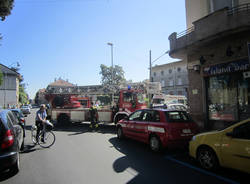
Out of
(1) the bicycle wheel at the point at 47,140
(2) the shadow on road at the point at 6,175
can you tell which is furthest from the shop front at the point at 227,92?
(2) the shadow on road at the point at 6,175

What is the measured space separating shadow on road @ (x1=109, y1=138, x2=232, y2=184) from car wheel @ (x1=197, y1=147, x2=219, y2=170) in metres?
0.33

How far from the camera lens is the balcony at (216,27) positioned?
23.1 ft

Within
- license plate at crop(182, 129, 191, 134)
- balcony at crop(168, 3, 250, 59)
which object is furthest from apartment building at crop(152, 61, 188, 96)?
license plate at crop(182, 129, 191, 134)

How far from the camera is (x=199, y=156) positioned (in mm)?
4387

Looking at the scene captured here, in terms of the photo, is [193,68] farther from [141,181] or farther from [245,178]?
[141,181]

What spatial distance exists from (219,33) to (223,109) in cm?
398

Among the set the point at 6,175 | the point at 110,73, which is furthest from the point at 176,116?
the point at 110,73

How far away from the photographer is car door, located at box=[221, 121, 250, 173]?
334 centimetres

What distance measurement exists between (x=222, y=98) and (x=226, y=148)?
6143 millimetres

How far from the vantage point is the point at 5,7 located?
13383 mm

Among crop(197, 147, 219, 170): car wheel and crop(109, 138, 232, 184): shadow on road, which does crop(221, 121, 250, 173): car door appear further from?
crop(109, 138, 232, 184): shadow on road

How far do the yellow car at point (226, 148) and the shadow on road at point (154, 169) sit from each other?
43 cm

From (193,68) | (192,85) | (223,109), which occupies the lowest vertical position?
(223,109)

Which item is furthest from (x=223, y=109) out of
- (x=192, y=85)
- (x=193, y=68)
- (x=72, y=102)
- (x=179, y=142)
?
(x=72, y=102)
